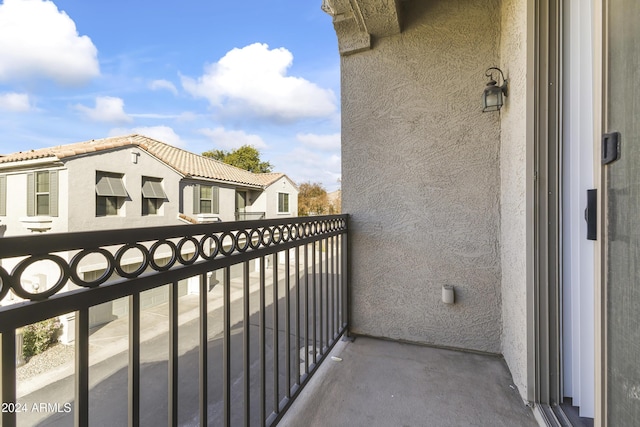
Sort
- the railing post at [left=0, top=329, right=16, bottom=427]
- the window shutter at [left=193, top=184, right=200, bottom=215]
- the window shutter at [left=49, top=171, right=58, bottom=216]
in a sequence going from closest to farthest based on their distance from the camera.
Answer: the railing post at [left=0, top=329, right=16, bottom=427] → the window shutter at [left=49, top=171, right=58, bottom=216] → the window shutter at [left=193, top=184, right=200, bottom=215]

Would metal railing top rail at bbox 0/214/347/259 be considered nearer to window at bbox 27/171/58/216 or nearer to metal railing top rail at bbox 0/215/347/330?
metal railing top rail at bbox 0/215/347/330

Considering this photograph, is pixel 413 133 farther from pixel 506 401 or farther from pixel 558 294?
pixel 506 401

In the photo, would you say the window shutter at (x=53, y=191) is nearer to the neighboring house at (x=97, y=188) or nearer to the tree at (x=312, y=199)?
the neighboring house at (x=97, y=188)

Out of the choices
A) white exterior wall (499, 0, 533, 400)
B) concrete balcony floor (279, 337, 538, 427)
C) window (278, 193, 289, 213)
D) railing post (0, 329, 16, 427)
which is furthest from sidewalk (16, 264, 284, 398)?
window (278, 193, 289, 213)

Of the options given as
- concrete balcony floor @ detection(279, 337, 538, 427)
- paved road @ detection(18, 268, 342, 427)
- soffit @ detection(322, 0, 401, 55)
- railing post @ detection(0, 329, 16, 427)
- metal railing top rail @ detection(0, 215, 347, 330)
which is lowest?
paved road @ detection(18, 268, 342, 427)

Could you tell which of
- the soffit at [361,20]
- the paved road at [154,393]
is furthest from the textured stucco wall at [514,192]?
the paved road at [154,393]

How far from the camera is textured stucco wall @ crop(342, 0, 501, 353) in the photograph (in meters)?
2.41

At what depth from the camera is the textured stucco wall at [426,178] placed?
2406 millimetres

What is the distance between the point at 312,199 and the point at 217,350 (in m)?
17.9

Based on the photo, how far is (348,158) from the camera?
2.76 m

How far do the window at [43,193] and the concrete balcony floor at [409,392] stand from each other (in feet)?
29.2

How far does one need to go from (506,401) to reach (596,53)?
201 cm

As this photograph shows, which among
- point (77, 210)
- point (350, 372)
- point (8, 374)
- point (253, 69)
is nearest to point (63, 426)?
point (350, 372)

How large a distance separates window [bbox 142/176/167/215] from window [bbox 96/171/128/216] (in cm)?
72
